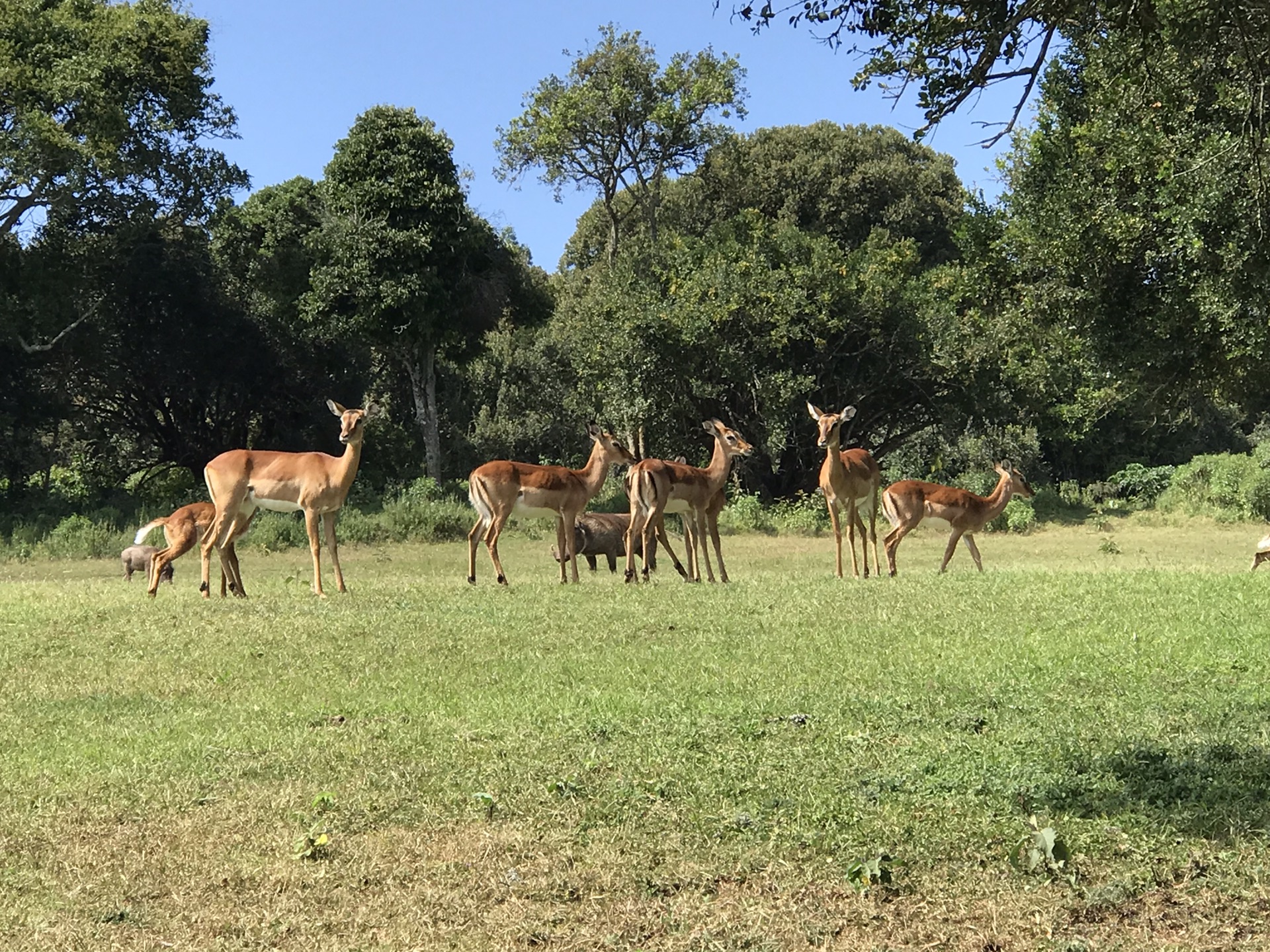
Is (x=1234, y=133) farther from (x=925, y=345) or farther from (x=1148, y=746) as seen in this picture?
(x=925, y=345)

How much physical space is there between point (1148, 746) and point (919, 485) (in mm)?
9325

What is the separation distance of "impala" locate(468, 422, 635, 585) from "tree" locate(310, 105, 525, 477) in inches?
436

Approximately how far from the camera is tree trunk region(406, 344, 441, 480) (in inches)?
1036

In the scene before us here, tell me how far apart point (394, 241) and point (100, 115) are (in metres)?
5.77

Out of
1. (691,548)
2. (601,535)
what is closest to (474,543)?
(691,548)

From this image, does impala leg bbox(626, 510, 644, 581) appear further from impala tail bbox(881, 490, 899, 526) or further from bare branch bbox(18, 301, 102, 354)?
bare branch bbox(18, 301, 102, 354)

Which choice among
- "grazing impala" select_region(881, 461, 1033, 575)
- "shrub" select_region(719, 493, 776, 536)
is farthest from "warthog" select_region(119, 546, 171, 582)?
"shrub" select_region(719, 493, 776, 536)

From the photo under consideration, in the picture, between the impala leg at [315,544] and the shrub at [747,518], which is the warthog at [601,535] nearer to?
the impala leg at [315,544]

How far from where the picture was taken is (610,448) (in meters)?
15.2

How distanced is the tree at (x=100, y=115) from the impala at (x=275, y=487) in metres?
10.7

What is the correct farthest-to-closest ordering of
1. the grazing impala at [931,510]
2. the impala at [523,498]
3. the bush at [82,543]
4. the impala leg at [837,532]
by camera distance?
1. the bush at [82,543]
2. the grazing impala at [931,510]
3. the impala leg at [837,532]
4. the impala at [523,498]

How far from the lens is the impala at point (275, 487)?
12.1 metres

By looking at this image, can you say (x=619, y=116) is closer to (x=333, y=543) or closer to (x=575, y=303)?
(x=575, y=303)

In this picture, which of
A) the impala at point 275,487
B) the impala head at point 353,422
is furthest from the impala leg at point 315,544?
the impala head at point 353,422
